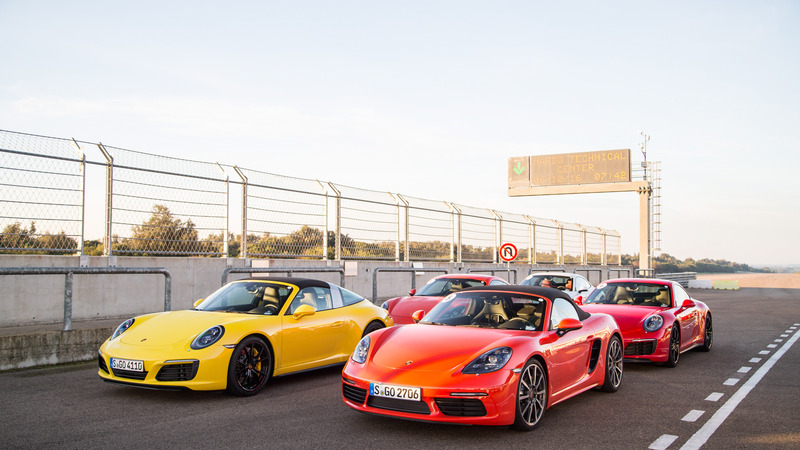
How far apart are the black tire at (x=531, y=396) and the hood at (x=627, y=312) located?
3838 mm

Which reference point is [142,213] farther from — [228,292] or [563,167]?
[563,167]

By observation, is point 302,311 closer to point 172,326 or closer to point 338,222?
point 172,326

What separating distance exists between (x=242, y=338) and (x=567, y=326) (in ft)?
10.9

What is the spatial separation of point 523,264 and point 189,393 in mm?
22507

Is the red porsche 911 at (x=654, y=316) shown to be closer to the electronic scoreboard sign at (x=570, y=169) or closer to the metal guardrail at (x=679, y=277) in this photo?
the electronic scoreboard sign at (x=570, y=169)

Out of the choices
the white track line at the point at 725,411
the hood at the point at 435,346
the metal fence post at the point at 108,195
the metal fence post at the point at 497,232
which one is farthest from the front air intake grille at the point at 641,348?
the metal fence post at the point at 497,232

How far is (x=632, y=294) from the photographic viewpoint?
11242 mm

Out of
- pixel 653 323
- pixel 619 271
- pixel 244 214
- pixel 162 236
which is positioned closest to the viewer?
pixel 653 323

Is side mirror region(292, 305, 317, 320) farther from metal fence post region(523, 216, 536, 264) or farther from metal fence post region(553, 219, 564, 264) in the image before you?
metal fence post region(553, 219, 564, 264)

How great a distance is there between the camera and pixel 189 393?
7.38 metres

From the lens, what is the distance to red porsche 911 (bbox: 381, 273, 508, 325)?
12203 millimetres

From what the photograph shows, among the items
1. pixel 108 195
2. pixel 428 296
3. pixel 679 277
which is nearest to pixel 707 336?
pixel 428 296

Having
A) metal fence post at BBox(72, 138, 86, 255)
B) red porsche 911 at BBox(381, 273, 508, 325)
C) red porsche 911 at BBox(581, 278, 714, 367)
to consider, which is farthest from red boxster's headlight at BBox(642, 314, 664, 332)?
metal fence post at BBox(72, 138, 86, 255)

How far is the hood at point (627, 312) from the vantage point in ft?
32.2
